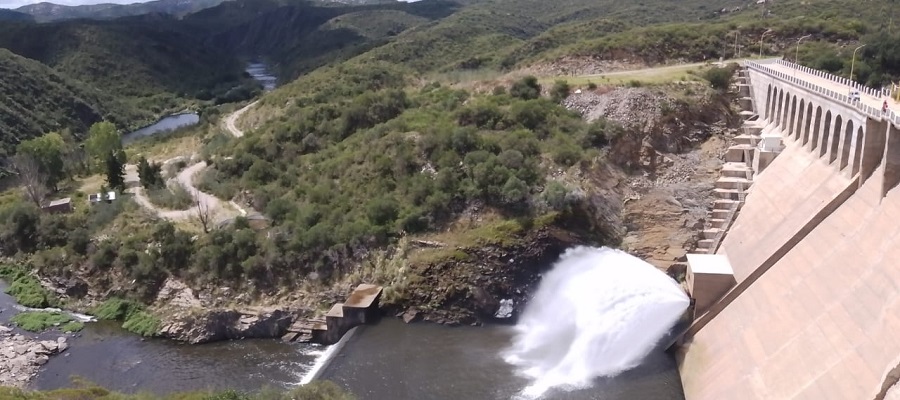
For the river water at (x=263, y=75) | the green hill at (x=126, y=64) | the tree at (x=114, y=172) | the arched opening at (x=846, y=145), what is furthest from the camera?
the river water at (x=263, y=75)

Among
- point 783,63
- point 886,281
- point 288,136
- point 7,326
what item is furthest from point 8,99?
point 886,281

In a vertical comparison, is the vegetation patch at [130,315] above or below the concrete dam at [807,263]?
below

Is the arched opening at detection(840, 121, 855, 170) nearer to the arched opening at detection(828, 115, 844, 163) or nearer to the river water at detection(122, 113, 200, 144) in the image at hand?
the arched opening at detection(828, 115, 844, 163)

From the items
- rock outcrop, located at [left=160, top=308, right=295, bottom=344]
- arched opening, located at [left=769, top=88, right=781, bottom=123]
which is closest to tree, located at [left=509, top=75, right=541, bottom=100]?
arched opening, located at [left=769, top=88, right=781, bottom=123]

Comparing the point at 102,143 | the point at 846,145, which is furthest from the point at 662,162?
the point at 102,143

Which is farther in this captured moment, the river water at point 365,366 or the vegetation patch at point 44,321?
the vegetation patch at point 44,321

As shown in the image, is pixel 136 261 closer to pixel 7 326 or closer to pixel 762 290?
pixel 7 326

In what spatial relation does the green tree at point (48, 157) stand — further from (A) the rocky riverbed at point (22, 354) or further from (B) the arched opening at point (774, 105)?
(B) the arched opening at point (774, 105)

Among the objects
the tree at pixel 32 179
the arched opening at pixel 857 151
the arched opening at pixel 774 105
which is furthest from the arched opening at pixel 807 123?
the tree at pixel 32 179
